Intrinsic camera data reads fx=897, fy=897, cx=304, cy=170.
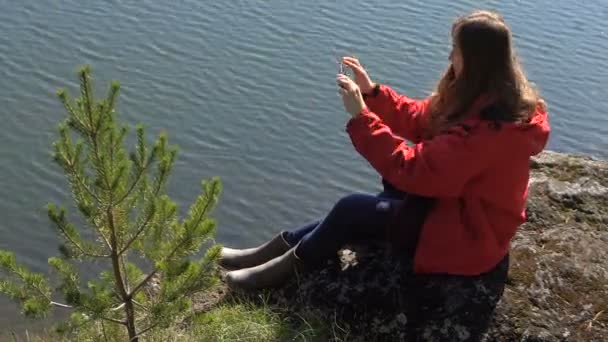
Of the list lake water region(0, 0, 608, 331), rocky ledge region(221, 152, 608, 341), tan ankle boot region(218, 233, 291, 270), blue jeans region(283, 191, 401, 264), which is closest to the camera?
rocky ledge region(221, 152, 608, 341)

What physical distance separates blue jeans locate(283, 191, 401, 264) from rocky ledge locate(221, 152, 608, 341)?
15cm

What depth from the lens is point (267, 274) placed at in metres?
4.91

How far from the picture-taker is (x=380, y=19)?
1183cm

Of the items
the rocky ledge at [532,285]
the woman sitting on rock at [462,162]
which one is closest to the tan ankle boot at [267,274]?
the rocky ledge at [532,285]

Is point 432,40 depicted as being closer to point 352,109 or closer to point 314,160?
point 314,160

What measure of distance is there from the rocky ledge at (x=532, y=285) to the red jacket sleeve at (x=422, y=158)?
73 centimetres

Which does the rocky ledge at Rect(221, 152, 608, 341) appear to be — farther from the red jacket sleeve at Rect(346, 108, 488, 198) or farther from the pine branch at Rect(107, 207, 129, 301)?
the pine branch at Rect(107, 207, 129, 301)

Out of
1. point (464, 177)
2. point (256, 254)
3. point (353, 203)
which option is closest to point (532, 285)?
point (464, 177)

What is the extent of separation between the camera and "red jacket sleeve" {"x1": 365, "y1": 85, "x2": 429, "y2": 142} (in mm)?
4855

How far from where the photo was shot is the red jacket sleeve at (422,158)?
12.9 ft

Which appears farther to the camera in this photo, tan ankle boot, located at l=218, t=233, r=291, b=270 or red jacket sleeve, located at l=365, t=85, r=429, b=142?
tan ankle boot, located at l=218, t=233, r=291, b=270

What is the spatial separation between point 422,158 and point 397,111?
0.92m

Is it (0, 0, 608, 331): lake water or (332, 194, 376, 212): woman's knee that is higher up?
(332, 194, 376, 212): woman's knee

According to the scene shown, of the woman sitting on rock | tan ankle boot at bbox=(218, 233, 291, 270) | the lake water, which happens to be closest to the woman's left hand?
the woman sitting on rock
